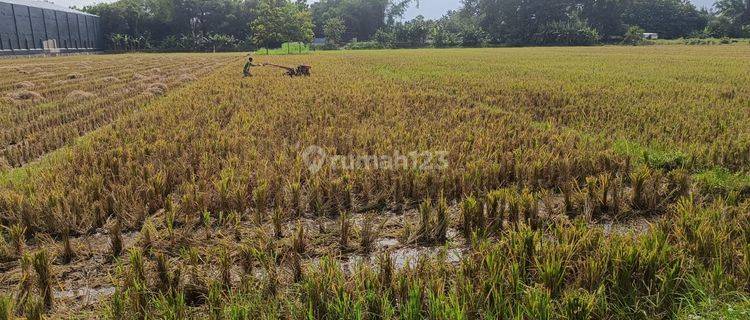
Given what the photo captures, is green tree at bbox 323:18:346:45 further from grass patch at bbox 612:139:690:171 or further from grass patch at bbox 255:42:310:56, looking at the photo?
grass patch at bbox 612:139:690:171

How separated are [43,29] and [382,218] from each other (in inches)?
2428

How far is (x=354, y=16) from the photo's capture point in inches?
3371

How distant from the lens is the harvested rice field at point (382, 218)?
2.21 metres

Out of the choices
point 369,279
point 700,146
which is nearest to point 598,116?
point 700,146

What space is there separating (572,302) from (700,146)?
13.2 feet

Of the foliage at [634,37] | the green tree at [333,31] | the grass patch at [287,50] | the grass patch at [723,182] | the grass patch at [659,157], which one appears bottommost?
the grass patch at [723,182]

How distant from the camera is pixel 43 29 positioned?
5081cm

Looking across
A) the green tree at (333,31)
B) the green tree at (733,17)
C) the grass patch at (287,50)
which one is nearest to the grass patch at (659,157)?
the grass patch at (287,50)

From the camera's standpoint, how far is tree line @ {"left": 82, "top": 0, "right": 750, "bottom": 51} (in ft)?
209

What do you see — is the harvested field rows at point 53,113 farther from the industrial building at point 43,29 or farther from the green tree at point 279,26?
the industrial building at point 43,29

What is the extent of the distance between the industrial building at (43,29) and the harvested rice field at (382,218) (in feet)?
161

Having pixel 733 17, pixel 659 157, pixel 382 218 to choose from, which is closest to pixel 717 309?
pixel 382 218

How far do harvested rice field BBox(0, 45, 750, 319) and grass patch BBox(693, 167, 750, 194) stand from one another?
0.02m

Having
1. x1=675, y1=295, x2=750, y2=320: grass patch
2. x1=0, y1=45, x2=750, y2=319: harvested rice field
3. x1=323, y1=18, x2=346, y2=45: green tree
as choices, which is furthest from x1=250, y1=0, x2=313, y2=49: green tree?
x1=675, y1=295, x2=750, y2=320: grass patch
